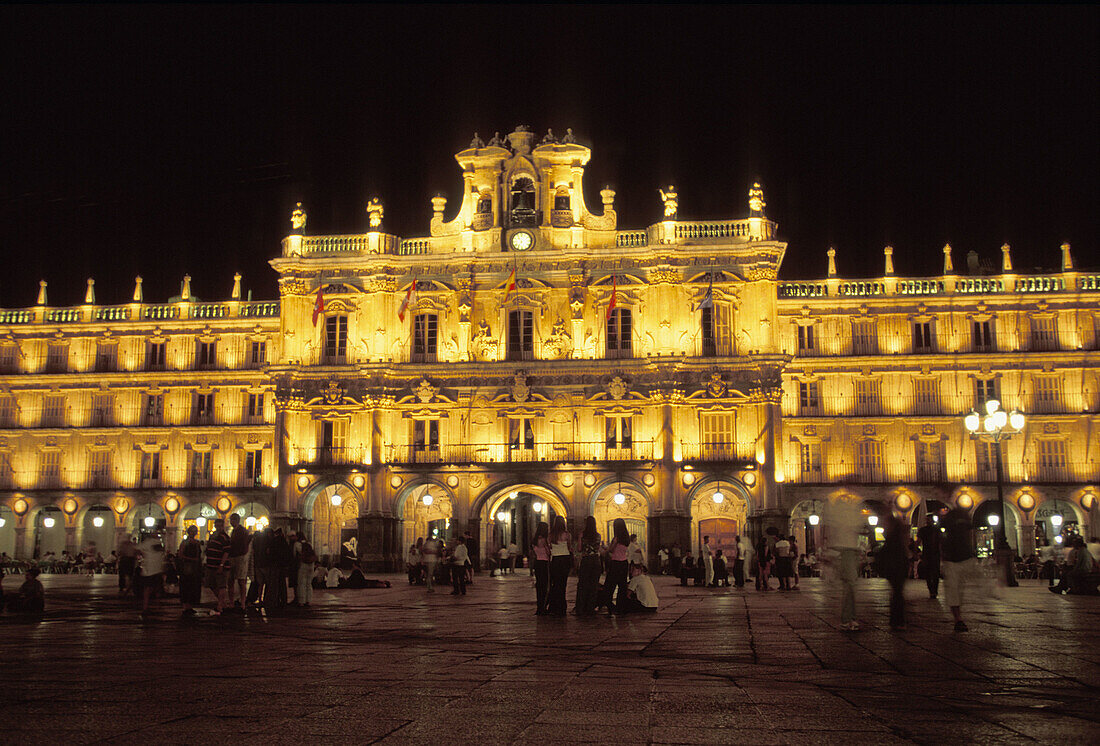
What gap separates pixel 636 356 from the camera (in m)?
45.0

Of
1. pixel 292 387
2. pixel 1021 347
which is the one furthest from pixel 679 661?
pixel 1021 347

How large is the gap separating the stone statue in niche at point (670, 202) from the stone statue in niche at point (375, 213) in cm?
1214

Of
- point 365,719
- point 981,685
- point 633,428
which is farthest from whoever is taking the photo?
point 633,428

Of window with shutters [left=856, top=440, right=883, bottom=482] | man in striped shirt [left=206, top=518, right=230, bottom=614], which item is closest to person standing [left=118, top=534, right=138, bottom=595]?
man in striped shirt [left=206, top=518, right=230, bottom=614]

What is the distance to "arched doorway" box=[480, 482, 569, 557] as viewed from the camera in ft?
146

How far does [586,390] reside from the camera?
1762 inches

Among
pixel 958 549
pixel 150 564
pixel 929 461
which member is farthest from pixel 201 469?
pixel 958 549

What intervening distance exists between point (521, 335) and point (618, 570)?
94.8ft

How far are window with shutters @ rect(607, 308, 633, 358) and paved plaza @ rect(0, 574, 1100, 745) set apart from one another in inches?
1158

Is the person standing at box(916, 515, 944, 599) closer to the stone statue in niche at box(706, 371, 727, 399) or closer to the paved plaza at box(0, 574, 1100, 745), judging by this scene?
the paved plaza at box(0, 574, 1100, 745)

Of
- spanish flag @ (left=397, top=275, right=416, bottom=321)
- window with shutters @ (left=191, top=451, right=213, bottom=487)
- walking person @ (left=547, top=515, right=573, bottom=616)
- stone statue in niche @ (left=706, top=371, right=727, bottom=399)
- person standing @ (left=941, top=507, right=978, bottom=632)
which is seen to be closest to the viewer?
person standing @ (left=941, top=507, right=978, bottom=632)

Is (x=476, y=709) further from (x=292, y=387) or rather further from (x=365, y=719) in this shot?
(x=292, y=387)

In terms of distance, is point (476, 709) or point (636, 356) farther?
point (636, 356)

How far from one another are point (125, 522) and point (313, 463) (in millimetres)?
13690
